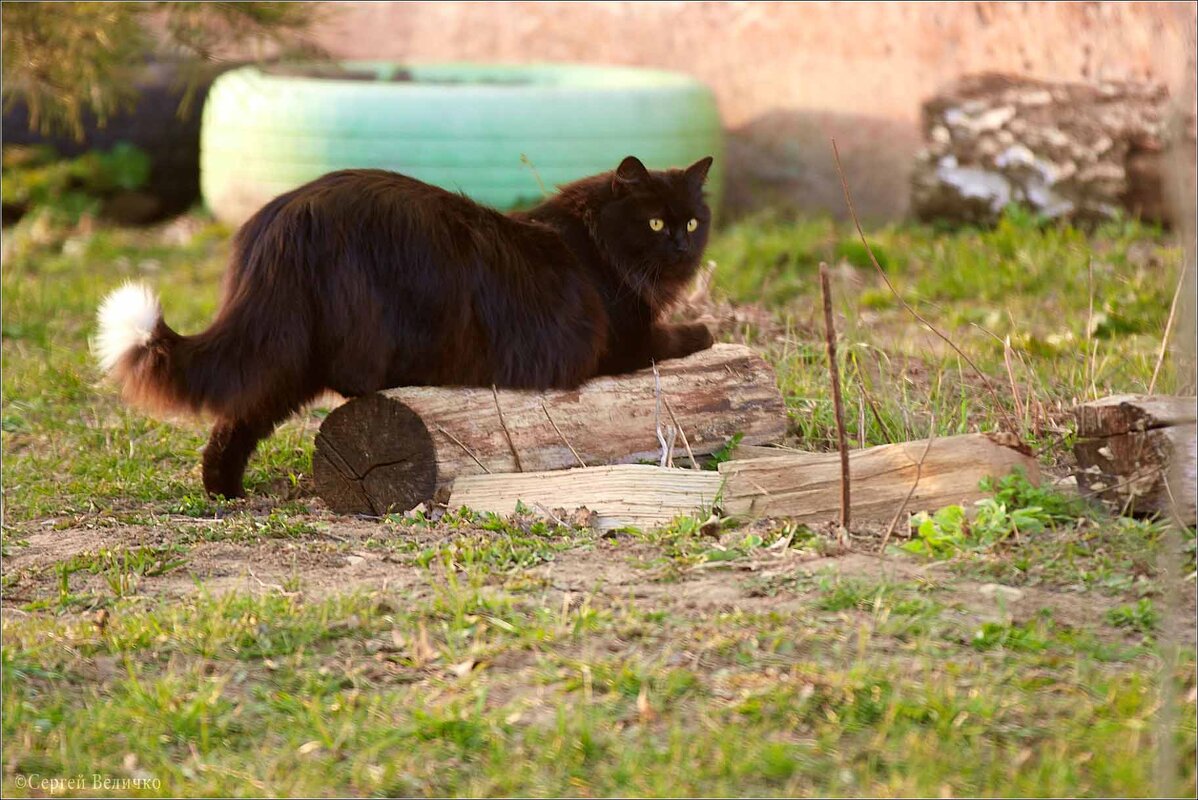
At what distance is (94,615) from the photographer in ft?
9.54

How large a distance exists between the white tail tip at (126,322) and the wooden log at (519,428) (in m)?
0.56

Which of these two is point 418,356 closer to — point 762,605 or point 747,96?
point 762,605

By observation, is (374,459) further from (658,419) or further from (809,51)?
(809,51)

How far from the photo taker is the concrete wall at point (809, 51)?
24.3ft

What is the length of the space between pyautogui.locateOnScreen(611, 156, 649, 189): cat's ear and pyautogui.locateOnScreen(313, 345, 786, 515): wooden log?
1.87ft

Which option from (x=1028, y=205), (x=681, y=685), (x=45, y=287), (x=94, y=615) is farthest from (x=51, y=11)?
(x=1028, y=205)

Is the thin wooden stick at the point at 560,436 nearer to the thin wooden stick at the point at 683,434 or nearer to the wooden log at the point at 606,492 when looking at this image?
the wooden log at the point at 606,492

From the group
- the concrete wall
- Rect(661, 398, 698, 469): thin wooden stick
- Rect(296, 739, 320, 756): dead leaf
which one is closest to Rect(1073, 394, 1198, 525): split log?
Rect(661, 398, 698, 469): thin wooden stick

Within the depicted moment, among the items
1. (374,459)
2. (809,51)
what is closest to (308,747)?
(374,459)

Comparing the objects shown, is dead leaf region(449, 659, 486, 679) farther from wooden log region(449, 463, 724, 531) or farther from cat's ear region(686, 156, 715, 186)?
cat's ear region(686, 156, 715, 186)

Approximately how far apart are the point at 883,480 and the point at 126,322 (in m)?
2.04

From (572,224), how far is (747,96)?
4.43 m

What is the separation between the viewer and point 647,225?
159 inches

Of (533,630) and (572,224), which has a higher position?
(572,224)
